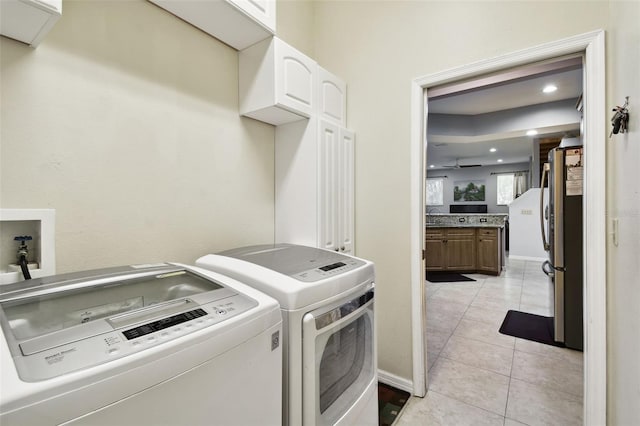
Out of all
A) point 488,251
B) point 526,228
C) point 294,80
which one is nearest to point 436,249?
point 488,251

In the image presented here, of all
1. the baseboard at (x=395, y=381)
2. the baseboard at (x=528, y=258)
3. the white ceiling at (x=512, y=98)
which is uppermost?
the white ceiling at (x=512, y=98)

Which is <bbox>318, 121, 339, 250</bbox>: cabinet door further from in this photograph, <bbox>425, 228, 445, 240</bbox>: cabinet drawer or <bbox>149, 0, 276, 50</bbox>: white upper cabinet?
<bbox>425, 228, 445, 240</bbox>: cabinet drawer

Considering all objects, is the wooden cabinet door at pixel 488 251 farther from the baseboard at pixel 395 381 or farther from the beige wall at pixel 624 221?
the beige wall at pixel 624 221

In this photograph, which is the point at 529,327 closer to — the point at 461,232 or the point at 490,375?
the point at 490,375

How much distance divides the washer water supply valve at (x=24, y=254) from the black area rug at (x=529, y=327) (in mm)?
3548

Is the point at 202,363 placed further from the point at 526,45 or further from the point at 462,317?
the point at 462,317

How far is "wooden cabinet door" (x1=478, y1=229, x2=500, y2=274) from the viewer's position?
5094 mm

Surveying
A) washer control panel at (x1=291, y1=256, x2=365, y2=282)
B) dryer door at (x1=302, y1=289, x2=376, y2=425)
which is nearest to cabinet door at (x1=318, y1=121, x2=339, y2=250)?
washer control panel at (x1=291, y1=256, x2=365, y2=282)

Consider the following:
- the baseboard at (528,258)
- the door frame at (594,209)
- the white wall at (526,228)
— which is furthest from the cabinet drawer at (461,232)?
the door frame at (594,209)

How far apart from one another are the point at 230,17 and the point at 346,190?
46.6 inches

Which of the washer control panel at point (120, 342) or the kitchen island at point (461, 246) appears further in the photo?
the kitchen island at point (461, 246)

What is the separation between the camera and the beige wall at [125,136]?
1.02m

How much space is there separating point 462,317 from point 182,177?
3.26 m

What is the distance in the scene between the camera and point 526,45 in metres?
1.56
